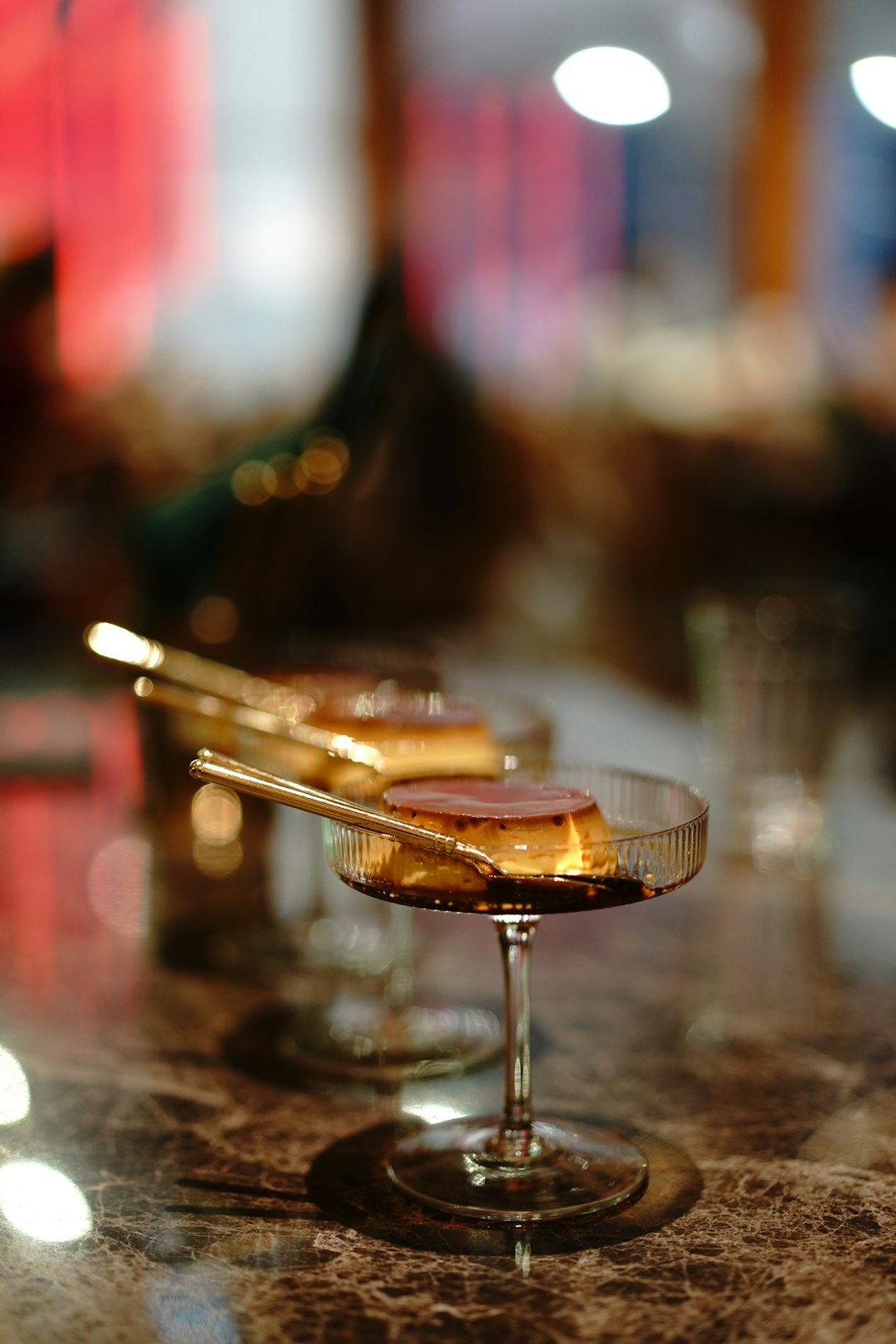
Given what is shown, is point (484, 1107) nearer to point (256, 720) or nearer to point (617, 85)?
point (256, 720)

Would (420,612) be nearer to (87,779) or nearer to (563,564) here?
(563,564)

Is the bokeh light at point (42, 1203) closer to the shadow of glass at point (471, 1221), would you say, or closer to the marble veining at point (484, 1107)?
the marble veining at point (484, 1107)

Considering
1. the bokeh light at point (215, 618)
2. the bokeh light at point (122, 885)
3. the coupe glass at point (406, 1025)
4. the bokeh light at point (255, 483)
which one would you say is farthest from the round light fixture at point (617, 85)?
the coupe glass at point (406, 1025)

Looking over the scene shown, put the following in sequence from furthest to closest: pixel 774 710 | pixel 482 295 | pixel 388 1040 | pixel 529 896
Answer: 1. pixel 482 295
2. pixel 774 710
3. pixel 388 1040
4. pixel 529 896

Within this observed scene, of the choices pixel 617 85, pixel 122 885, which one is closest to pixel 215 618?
pixel 122 885

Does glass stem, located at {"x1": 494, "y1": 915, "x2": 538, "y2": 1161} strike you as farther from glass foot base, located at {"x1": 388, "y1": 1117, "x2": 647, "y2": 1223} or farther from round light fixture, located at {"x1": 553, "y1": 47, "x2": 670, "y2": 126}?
round light fixture, located at {"x1": 553, "y1": 47, "x2": 670, "y2": 126}

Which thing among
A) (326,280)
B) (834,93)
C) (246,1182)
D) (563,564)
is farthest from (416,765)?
(326,280)

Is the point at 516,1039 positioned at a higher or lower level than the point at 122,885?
lower
